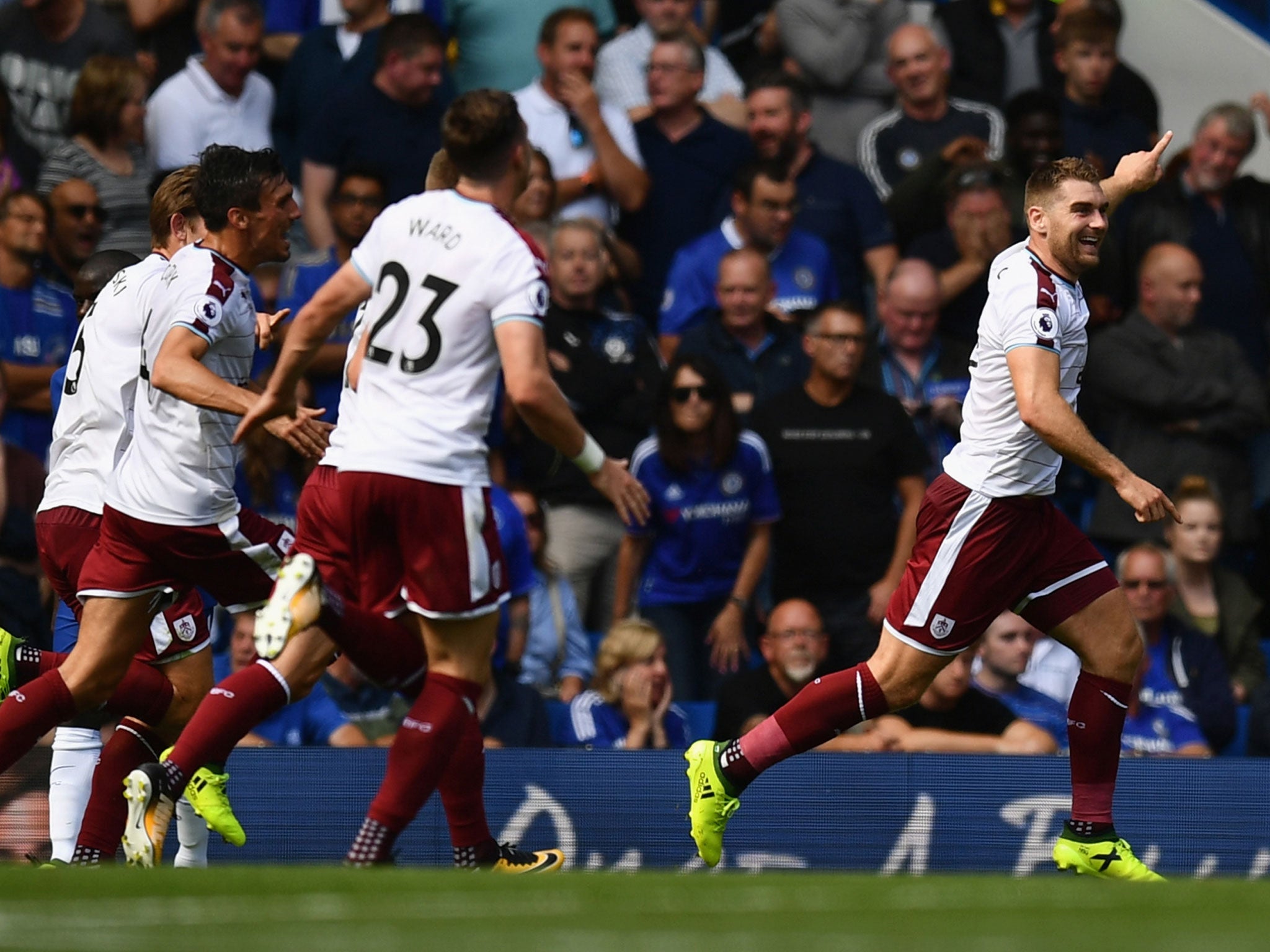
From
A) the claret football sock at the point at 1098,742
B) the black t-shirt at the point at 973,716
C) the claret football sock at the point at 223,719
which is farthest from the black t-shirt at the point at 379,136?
the claret football sock at the point at 1098,742

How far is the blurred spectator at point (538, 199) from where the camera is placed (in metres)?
10.6

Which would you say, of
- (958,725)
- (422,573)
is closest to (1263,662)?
(958,725)

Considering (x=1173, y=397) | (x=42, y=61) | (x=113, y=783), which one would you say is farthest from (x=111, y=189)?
(x=1173, y=397)

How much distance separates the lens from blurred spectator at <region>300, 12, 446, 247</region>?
35.7 feet

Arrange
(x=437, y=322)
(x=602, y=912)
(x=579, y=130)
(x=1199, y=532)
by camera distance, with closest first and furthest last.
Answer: (x=602, y=912)
(x=437, y=322)
(x=1199, y=532)
(x=579, y=130)

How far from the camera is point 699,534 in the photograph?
9867mm

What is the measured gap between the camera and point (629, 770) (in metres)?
8.00

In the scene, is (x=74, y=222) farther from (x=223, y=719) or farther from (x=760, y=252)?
(x=223, y=719)

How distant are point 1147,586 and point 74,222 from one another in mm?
5781

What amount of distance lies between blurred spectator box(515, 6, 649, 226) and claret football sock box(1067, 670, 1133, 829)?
5067mm

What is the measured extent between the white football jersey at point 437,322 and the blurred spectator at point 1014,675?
4.01m

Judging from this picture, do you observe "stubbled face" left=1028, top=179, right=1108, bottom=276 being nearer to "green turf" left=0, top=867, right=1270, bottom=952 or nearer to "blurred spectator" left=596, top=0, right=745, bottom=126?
"green turf" left=0, top=867, right=1270, bottom=952

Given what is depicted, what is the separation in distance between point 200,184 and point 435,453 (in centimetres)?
144

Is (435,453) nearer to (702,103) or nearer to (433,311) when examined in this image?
(433,311)
